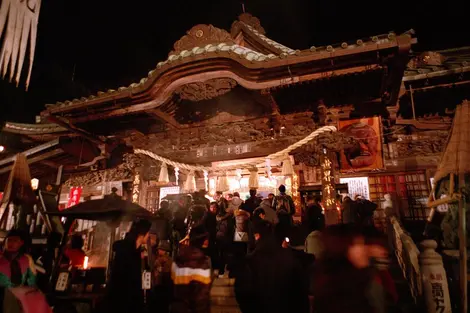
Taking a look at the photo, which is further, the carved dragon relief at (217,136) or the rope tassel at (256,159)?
the carved dragon relief at (217,136)

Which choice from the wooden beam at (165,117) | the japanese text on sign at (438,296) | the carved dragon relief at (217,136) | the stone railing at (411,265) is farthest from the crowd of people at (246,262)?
Result: the wooden beam at (165,117)

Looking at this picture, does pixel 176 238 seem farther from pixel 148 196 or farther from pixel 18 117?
pixel 18 117

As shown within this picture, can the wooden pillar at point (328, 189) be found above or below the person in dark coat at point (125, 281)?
above

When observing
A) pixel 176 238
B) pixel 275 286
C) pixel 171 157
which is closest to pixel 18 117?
pixel 171 157

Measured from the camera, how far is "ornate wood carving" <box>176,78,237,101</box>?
988cm

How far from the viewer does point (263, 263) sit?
176 inches

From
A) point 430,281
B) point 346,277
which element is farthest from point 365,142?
point 346,277

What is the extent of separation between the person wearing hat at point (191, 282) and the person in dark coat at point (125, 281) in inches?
26.8

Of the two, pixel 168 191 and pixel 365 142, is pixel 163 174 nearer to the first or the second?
pixel 168 191

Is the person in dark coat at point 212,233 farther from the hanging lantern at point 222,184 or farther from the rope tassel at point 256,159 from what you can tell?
the hanging lantern at point 222,184

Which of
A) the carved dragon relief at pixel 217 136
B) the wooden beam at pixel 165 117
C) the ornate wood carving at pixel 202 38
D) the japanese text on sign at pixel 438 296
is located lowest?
the japanese text on sign at pixel 438 296

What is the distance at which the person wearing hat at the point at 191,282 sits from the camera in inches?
208

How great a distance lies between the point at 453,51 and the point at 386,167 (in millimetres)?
9176

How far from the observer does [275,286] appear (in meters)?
4.30
